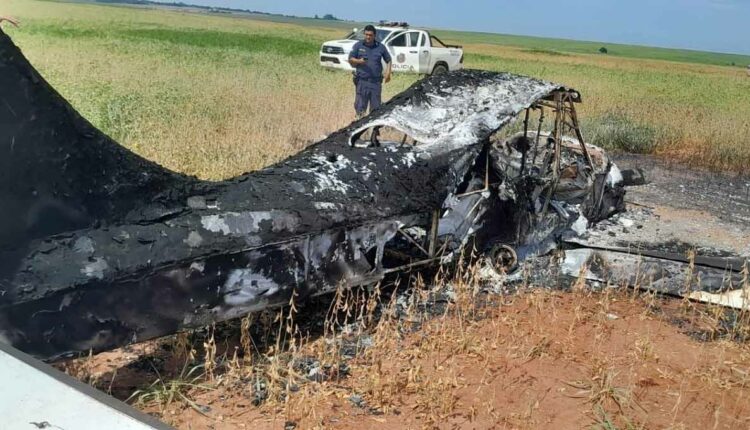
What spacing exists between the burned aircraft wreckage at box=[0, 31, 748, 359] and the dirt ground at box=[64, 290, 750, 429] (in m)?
0.49

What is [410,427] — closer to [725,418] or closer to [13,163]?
[725,418]

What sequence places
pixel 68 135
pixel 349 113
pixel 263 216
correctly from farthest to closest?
pixel 349 113
pixel 263 216
pixel 68 135

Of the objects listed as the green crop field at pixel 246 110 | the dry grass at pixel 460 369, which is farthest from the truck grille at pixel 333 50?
the dry grass at pixel 460 369

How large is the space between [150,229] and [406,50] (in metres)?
18.0

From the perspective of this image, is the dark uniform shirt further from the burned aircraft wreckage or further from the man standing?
the burned aircraft wreckage

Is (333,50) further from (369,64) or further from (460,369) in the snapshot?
(460,369)

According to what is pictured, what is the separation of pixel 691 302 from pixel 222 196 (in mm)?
3999

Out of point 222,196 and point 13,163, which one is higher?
point 13,163

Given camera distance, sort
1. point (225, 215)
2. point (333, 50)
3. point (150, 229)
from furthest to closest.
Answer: point (333, 50), point (225, 215), point (150, 229)

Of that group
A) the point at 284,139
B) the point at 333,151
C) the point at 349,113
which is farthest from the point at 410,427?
the point at 349,113

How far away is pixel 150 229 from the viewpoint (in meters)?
3.32

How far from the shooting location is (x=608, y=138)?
1305 centimetres

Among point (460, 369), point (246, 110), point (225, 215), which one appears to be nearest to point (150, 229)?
point (225, 215)

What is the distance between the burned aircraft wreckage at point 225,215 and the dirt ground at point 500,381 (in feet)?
1.62
